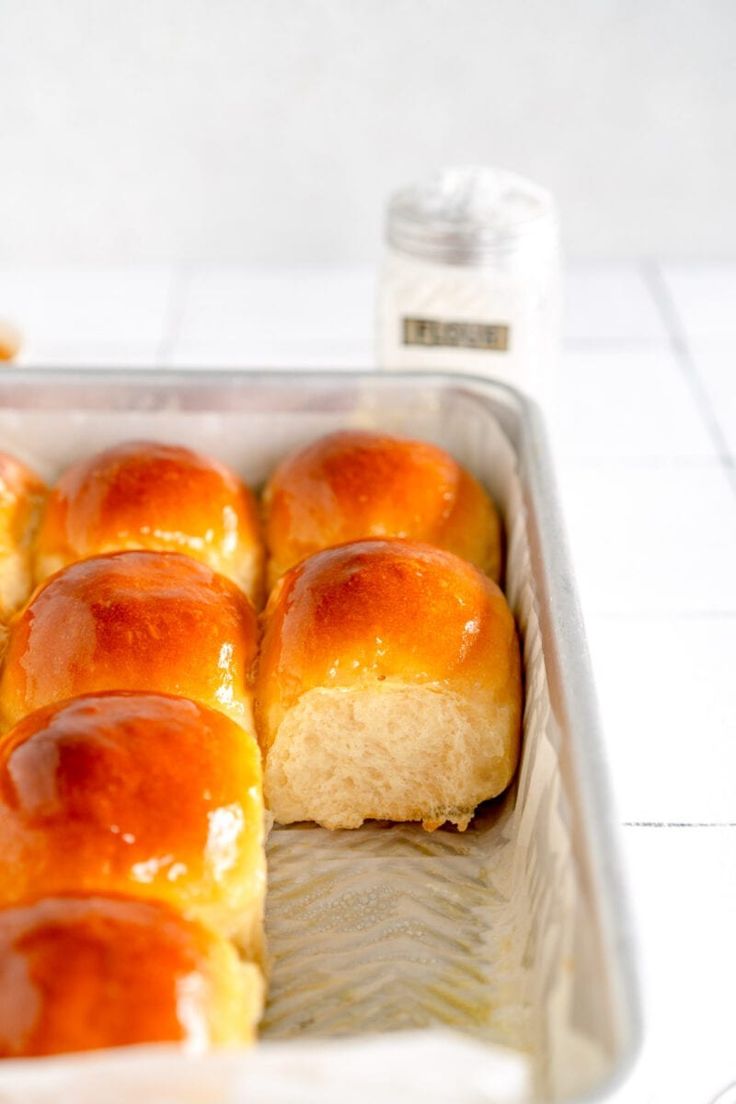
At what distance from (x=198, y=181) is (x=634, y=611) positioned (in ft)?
4.23

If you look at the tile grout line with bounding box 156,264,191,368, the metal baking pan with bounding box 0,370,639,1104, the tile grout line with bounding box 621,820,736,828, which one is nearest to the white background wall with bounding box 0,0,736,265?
the tile grout line with bounding box 156,264,191,368

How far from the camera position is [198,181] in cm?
226

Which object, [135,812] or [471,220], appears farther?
[471,220]

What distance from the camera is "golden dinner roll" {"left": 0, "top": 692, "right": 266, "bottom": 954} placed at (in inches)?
31.3

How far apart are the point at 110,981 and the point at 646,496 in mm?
1112

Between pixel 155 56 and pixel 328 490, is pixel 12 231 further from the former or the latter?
pixel 328 490

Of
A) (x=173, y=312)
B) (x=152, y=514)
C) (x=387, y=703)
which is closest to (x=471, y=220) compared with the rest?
(x=152, y=514)

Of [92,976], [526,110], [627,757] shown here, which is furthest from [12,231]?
[92,976]

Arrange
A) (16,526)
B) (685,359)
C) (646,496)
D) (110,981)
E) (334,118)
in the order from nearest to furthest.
→ (110,981), (16,526), (646,496), (685,359), (334,118)

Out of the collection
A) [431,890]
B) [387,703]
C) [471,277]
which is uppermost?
[471,277]

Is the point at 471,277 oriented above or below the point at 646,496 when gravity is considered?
above

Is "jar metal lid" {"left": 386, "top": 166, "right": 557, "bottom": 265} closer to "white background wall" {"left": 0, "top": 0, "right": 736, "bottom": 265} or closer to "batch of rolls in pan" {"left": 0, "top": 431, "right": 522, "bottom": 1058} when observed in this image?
"batch of rolls in pan" {"left": 0, "top": 431, "right": 522, "bottom": 1058}

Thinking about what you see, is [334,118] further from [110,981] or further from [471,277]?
[110,981]

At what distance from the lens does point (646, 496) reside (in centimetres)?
163
